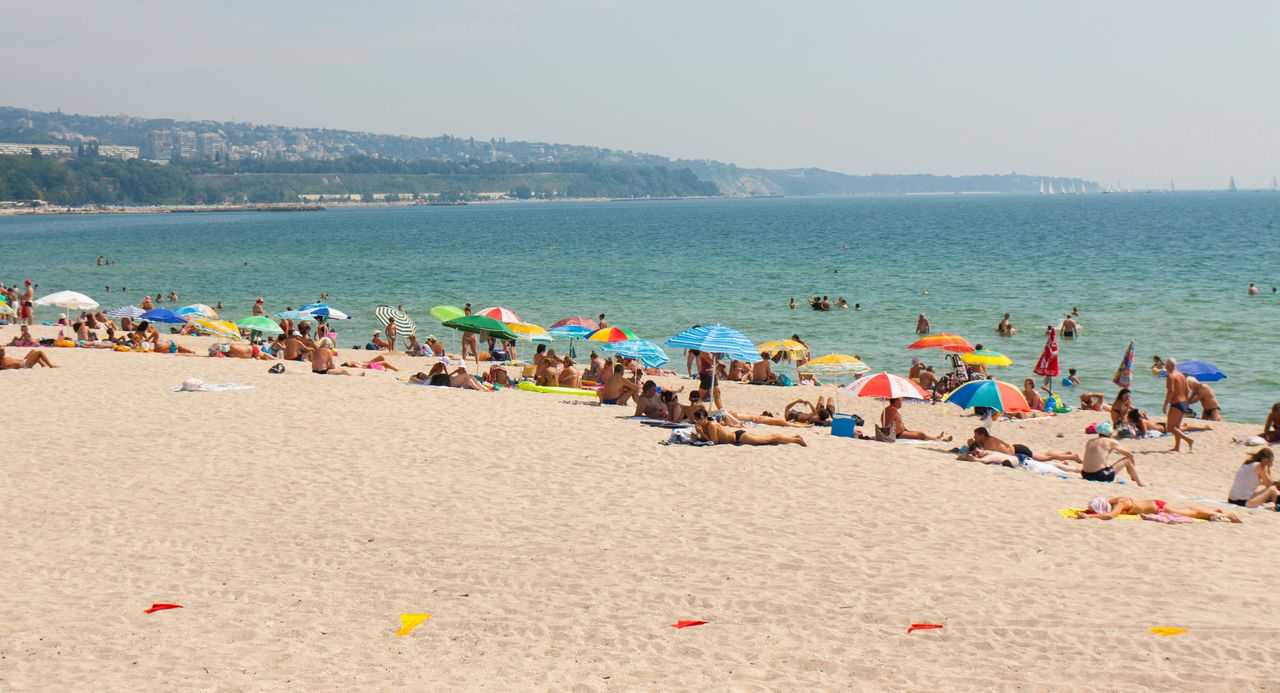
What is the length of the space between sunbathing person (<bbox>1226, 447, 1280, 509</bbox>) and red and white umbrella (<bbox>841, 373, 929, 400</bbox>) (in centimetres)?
415

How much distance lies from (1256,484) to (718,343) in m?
7.49

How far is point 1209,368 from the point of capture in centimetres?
1919

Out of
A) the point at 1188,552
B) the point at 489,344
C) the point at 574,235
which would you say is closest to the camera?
the point at 1188,552

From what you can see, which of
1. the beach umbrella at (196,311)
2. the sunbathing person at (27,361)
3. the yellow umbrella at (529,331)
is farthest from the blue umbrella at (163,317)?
the yellow umbrella at (529,331)

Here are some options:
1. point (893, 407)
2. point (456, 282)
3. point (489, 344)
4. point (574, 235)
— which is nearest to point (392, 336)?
point (489, 344)

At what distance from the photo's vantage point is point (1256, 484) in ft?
39.6

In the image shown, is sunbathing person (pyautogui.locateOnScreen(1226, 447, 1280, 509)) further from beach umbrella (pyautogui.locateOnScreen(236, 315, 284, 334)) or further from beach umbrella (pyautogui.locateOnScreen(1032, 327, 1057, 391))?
beach umbrella (pyautogui.locateOnScreen(236, 315, 284, 334))

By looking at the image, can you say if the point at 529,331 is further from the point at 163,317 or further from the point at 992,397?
the point at 992,397

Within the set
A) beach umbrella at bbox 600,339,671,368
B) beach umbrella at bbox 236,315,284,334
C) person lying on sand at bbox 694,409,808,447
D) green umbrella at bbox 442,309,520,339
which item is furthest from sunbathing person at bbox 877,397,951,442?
beach umbrella at bbox 236,315,284,334

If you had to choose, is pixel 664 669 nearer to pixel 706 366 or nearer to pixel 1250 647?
pixel 1250 647

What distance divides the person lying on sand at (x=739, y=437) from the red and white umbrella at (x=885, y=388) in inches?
69.2

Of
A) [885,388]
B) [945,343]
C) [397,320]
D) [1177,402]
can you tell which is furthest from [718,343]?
[397,320]

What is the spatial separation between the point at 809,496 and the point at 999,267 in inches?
1841

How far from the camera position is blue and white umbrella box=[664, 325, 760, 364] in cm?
1672
